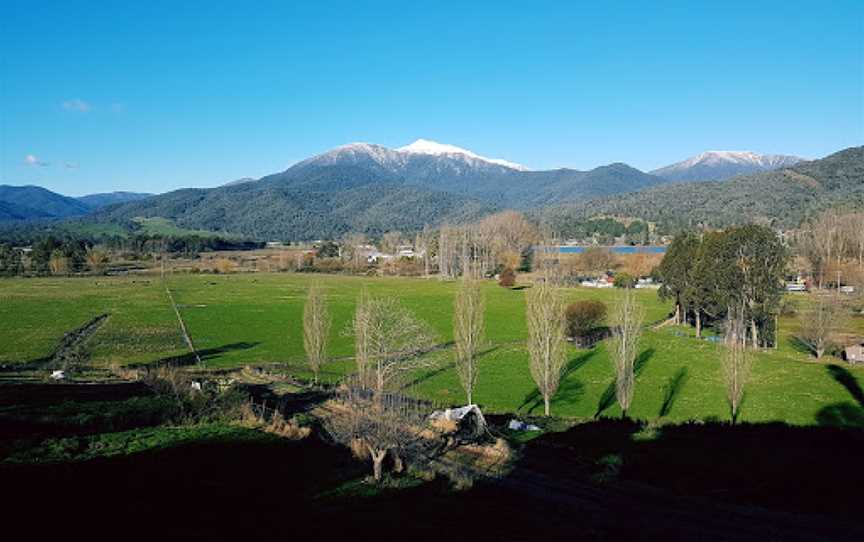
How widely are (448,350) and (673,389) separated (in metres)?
22.2

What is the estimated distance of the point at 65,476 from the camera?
18625 mm

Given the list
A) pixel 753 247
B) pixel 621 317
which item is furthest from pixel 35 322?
pixel 753 247

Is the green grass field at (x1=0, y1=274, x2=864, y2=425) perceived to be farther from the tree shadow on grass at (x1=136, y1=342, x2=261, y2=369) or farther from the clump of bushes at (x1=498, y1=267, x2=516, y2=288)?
the clump of bushes at (x1=498, y1=267, x2=516, y2=288)

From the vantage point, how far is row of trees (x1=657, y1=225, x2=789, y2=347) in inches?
2194

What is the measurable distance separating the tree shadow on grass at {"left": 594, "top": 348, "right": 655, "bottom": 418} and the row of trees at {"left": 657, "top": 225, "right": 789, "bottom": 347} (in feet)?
26.9

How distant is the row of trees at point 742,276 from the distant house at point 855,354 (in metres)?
6.94

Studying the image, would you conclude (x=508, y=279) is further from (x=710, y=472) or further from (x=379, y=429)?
(x=379, y=429)

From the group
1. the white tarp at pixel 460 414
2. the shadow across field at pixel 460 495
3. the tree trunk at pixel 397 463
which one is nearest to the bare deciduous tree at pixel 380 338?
the white tarp at pixel 460 414

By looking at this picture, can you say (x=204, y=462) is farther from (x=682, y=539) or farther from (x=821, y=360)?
(x=821, y=360)

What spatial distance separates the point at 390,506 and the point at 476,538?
10.6 ft

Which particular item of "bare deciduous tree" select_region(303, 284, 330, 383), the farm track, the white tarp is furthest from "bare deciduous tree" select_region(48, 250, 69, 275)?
the white tarp

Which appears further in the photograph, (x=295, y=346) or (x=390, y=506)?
(x=295, y=346)

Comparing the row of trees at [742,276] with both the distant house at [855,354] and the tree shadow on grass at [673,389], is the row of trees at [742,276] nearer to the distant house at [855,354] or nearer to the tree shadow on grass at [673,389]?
the distant house at [855,354]

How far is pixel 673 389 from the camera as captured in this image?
44188 millimetres
